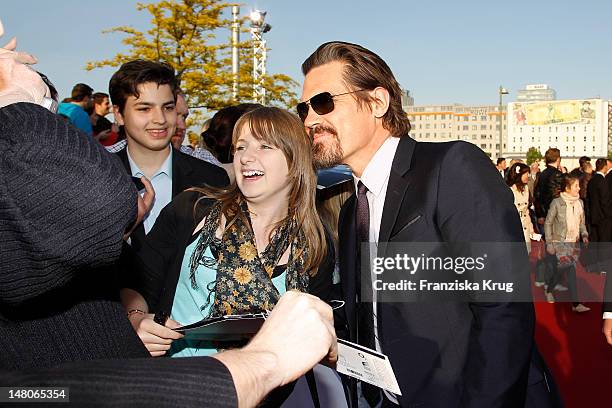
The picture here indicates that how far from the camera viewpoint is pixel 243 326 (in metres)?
1.92

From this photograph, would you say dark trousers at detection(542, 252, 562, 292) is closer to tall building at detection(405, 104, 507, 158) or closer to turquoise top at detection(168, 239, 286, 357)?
turquoise top at detection(168, 239, 286, 357)

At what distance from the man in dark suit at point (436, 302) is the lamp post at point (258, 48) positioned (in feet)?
80.2

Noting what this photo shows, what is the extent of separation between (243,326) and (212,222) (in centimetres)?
87

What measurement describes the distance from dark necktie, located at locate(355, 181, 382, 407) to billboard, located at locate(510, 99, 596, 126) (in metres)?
153

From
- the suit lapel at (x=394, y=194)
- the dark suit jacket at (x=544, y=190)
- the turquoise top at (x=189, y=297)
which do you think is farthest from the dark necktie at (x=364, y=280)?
the dark suit jacket at (x=544, y=190)

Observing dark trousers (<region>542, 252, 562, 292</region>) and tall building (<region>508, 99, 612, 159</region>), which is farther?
tall building (<region>508, 99, 612, 159</region>)

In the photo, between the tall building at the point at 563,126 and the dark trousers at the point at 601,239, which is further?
the tall building at the point at 563,126

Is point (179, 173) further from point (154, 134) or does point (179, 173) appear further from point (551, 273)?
point (551, 273)

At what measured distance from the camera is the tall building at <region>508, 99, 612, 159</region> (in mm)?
146250

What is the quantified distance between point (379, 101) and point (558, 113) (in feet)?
510

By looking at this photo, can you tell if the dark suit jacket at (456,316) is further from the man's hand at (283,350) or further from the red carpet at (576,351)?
the red carpet at (576,351)

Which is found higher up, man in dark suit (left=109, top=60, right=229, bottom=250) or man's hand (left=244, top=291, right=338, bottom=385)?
man in dark suit (left=109, top=60, right=229, bottom=250)

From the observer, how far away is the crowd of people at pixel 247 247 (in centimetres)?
90

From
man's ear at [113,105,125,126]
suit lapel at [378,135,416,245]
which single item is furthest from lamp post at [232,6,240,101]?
suit lapel at [378,135,416,245]
